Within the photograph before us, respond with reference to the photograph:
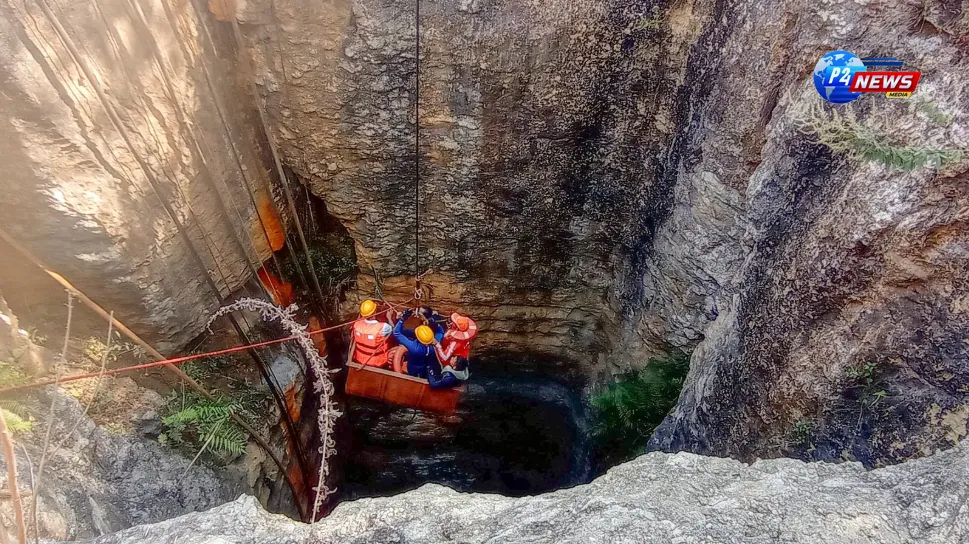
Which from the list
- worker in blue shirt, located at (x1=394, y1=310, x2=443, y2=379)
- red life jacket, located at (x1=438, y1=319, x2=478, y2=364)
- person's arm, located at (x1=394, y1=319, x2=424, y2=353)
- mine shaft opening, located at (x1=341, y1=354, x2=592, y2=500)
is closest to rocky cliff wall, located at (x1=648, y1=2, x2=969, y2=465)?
red life jacket, located at (x1=438, y1=319, x2=478, y2=364)

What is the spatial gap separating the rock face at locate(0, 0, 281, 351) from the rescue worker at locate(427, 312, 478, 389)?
1899 mm

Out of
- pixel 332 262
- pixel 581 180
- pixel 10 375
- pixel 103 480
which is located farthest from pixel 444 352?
pixel 10 375

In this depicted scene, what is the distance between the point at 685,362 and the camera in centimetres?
494

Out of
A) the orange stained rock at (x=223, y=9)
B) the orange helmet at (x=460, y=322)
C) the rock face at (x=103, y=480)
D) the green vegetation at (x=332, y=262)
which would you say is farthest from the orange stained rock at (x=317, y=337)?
the orange stained rock at (x=223, y=9)

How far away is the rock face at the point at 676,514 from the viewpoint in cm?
200

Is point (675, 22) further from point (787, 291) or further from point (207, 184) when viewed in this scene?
point (207, 184)

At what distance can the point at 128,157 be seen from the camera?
126 inches

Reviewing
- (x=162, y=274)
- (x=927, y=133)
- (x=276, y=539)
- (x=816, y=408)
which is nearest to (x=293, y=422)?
(x=162, y=274)

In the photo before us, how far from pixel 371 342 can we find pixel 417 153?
175 cm

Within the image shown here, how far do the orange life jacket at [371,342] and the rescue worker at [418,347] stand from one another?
0.15 meters

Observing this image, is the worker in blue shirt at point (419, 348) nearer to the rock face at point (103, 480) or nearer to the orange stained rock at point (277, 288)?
the orange stained rock at point (277, 288)

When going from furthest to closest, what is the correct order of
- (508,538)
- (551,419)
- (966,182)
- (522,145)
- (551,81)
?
1. (551,419)
2. (522,145)
3. (551,81)
4. (966,182)
5. (508,538)

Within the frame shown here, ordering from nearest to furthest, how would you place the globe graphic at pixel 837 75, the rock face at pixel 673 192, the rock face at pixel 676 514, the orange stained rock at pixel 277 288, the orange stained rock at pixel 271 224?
the rock face at pixel 676 514, the rock face at pixel 673 192, the globe graphic at pixel 837 75, the orange stained rock at pixel 271 224, the orange stained rock at pixel 277 288

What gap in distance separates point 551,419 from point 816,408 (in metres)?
4.10
